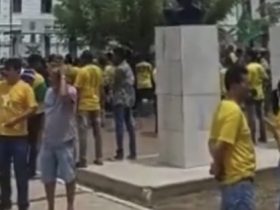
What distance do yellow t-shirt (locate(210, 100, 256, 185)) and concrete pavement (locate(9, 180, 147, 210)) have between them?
423cm

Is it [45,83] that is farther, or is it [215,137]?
[45,83]

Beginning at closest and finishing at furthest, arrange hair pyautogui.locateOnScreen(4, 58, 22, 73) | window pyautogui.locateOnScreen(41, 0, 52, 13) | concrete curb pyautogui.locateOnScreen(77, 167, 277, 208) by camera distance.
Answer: hair pyautogui.locateOnScreen(4, 58, 22, 73) < concrete curb pyautogui.locateOnScreen(77, 167, 277, 208) < window pyautogui.locateOnScreen(41, 0, 52, 13)

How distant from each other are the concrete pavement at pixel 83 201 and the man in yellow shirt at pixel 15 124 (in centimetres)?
84

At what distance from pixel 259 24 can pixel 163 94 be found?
96.0 feet

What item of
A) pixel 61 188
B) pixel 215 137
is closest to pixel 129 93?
pixel 61 188

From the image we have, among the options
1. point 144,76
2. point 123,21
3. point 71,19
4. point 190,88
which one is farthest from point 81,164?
point 71,19

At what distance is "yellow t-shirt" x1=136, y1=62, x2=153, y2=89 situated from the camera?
73.3 feet

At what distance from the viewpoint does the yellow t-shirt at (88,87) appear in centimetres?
1318

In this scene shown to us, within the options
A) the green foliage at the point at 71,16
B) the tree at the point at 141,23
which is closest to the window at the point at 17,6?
the green foliage at the point at 71,16

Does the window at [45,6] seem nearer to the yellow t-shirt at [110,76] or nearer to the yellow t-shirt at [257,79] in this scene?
the yellow t-shirt at [110,76]

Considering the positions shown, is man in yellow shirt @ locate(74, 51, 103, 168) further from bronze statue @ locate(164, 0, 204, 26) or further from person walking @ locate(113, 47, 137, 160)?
bronze statue @ locate(164, 0, 204, 26)

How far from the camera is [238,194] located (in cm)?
632

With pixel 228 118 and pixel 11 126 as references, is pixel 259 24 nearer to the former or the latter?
pixel 11 126

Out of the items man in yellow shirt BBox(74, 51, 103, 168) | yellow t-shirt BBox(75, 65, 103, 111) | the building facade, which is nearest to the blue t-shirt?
man in yellow shirt BBox(74, 51, 103, 168)
